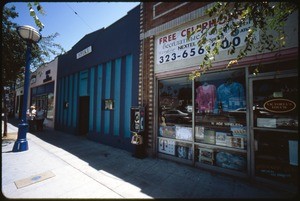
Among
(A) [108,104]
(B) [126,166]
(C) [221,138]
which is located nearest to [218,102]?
(C) [221,138]

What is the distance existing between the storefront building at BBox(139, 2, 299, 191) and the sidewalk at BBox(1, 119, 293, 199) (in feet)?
1.59

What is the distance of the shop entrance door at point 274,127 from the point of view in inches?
147

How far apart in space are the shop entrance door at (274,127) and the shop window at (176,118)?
1.80 metres

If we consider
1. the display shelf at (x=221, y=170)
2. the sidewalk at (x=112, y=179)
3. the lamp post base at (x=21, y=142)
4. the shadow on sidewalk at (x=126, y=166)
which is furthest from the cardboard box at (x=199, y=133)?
the lamp post base at (x=21, y=142)

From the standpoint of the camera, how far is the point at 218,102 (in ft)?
16.3

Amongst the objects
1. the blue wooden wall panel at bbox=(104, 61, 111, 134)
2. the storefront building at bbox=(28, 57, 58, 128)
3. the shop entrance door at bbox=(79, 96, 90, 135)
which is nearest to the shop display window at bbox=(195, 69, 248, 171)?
the blue wooden wall panel at bbox=(104, 61, 111, 134)

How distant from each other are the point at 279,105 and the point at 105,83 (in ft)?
23.4

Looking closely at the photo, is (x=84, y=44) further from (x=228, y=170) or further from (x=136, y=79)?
(x=228, y=170)

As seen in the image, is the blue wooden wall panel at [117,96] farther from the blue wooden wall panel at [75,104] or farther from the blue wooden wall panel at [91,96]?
the blue wooden wall panel at [75,104]

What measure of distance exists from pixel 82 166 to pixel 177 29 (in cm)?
544

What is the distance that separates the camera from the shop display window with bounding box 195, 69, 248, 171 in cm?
449

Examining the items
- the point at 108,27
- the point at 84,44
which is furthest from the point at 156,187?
the point at 84,44

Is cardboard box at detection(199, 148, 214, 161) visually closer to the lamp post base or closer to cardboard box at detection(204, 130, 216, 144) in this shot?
cardboard box at detection(204, 130, 216, 144)

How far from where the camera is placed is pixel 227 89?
15.8 ft
